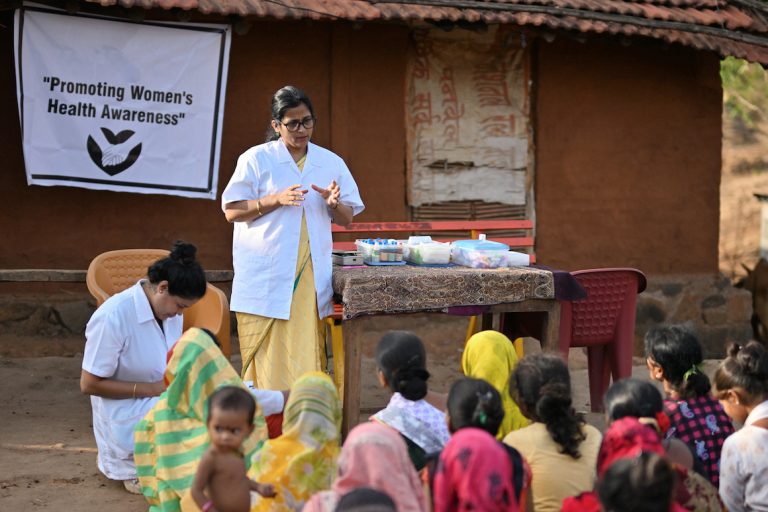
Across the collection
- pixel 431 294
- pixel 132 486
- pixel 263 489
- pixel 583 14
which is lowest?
pixel 132 486

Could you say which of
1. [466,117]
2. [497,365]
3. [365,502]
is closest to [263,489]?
[365,502]

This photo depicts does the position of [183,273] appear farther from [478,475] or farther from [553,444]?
[478,475]

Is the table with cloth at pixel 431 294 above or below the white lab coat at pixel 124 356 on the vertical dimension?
above

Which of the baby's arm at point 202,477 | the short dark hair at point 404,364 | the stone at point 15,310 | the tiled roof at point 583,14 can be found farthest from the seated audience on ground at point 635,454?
the stone at point 15,310

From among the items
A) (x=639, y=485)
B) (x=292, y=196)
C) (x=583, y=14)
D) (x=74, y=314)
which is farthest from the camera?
(x=583, y=14)

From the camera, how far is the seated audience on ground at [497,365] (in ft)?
15.7

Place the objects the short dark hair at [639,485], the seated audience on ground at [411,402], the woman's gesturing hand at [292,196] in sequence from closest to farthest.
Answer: the short dark hair at [639,485] < the seated audience on ground at [411,402] < the woman's gesturing hand at [292,196]

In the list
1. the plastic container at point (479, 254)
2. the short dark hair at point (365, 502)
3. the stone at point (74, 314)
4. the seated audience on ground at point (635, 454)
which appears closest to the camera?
the short dark hair at point (365, 502)

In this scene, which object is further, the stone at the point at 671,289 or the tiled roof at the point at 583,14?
the stone at the point at 671,289

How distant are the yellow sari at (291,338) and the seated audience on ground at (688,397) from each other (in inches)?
69.6

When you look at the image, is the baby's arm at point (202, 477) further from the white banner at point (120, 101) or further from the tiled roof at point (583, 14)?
the white banner at point (120, 101)

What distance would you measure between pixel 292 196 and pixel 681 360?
201 cm

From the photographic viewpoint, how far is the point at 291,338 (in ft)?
18.3

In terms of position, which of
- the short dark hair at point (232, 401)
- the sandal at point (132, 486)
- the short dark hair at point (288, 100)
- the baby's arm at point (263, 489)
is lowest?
the sandal at point (132, 486)
